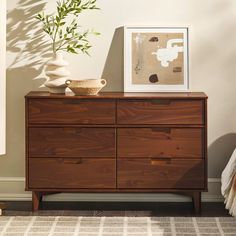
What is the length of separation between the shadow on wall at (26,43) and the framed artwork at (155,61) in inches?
23.7

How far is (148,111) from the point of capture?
5.00 m

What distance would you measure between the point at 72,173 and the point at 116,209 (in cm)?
41

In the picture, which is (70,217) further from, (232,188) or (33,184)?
(232,188)

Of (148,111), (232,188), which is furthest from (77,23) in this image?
(232,188)

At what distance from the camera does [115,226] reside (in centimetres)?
469

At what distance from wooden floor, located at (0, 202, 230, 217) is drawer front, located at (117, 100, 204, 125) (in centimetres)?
63

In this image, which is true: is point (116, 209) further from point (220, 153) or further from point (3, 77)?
point (3, 77)

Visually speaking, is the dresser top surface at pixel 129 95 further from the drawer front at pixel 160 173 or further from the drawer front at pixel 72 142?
the drawer front at pixel 160 173

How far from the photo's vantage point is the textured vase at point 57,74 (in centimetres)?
514

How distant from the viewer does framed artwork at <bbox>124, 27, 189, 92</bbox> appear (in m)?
5.32

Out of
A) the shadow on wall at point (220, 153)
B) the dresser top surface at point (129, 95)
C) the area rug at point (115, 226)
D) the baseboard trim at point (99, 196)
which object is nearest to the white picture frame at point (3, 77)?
the dresser top surface at point (129, 95)

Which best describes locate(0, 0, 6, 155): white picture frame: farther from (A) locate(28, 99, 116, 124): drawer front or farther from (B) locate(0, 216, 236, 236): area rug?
(B) locate(0, 216, 236, 236): area rug

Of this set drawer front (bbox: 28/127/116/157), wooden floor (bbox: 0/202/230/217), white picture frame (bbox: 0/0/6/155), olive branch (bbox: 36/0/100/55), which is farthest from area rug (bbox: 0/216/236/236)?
olive branch (bbox: 36/0/100/55)

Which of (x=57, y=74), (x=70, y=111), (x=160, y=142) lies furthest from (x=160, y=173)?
(x=57, y=74)
